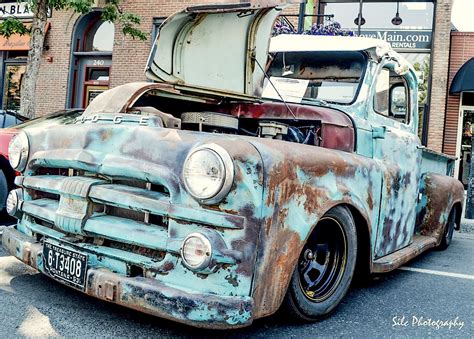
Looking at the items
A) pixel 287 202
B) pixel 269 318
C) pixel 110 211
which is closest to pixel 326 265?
pixel 269 318

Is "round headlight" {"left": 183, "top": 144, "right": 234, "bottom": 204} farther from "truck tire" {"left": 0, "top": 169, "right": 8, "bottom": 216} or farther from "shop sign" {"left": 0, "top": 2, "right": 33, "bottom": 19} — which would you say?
"shop sign" {"left": 0, "top": 2, "right": 33, "bottom": 19}

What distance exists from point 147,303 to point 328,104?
2.11 metres

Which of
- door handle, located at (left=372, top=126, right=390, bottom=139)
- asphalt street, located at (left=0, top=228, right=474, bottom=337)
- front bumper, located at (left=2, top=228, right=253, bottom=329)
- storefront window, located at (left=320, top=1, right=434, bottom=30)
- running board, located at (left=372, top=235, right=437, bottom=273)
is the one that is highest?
storefront window, located at (left=320, top=1, right=434, bottom=30)

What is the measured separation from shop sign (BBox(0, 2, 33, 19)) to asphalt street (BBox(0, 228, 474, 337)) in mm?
12986

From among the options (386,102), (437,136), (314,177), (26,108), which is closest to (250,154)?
(314,177)

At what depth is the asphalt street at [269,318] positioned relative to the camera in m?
2.83

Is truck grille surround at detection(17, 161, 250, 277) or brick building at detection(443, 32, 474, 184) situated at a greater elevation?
brick building at detection(443, 32, 474, 184)

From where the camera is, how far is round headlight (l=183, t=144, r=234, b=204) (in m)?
2.42

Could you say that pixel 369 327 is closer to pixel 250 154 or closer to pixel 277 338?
pixel 277 338

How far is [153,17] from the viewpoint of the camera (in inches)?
546

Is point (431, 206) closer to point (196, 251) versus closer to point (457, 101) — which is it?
point (196, 251)

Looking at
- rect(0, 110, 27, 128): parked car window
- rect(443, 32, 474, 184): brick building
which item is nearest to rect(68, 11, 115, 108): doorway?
rect(0, 110, 27, 128): parked car window

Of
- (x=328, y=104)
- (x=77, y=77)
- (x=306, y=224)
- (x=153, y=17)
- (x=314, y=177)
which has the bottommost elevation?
(x=306, y=224)

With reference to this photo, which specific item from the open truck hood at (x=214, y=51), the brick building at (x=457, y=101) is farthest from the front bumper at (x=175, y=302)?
the brick building at (x=457, y=101)
